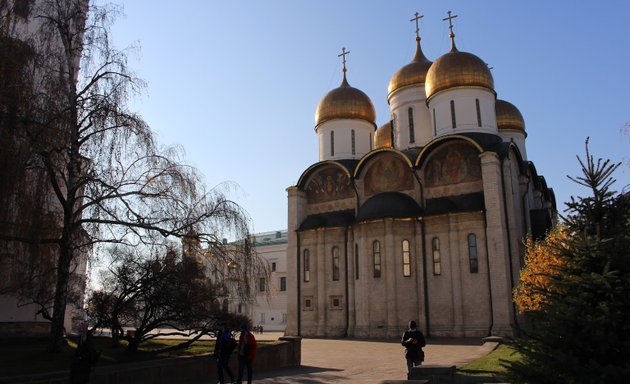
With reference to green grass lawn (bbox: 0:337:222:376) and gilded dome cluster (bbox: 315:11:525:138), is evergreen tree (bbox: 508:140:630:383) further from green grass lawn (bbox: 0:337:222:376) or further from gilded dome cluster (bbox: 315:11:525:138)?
gilded dome cluster (bbox: 315:11:525:138)

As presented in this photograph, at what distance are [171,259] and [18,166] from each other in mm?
3684

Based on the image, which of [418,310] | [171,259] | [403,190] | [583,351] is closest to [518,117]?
[403,190]

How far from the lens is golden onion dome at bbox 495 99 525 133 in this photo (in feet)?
99.2

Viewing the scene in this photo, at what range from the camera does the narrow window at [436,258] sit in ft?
72.1

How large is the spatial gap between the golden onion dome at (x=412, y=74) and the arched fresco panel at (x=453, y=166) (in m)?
6.50

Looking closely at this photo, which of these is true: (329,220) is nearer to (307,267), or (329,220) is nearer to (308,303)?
(307,267)

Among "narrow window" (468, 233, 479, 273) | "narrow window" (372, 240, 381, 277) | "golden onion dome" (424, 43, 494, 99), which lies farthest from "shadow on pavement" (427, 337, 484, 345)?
"golden onion dome" (424, 43, 494, 99)

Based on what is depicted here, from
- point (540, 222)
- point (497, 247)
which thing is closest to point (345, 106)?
point (540, 222)

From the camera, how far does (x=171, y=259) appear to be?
11062 mm

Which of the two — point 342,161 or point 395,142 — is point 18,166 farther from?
point 395,142

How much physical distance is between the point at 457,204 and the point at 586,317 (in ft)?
56.9

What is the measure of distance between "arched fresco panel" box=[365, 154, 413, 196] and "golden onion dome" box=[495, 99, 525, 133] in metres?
9.00

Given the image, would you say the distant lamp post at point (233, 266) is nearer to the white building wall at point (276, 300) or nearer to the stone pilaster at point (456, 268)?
the stone pilaster at point (456, 268)

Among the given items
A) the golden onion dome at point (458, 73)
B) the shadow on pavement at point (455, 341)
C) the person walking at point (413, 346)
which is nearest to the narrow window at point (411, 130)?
the golden onion dome at point (458, 73)
